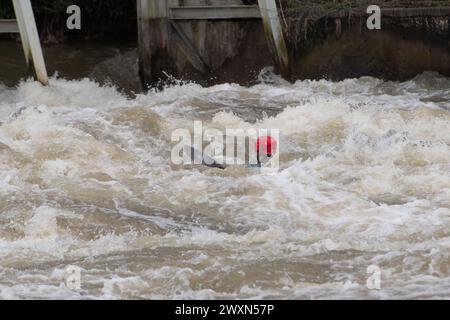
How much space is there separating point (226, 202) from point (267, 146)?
1.44 m

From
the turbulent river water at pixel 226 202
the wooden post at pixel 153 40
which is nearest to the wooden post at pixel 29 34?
the turbulent river water at pixel 226 202

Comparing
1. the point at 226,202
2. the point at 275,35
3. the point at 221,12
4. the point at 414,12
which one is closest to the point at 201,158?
the point at 226,202

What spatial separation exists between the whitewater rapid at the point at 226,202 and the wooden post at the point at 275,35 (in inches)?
49.2

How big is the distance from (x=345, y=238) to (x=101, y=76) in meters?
8.00

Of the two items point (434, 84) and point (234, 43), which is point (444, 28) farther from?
point (234, 43)

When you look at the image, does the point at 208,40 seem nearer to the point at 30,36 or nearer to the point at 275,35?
the point at 275,35

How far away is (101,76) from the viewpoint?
13977 millimetres

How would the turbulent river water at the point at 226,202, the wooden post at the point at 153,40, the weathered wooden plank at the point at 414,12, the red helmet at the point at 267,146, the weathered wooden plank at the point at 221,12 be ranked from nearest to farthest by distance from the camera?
the turbulent river water at the point at 226,202
the red helmet at the point at 267,146
the weathered wooden plank at the point at 414,12
the wooden post at the point at 153,40
the weathered wooden plank at the point at 221,12

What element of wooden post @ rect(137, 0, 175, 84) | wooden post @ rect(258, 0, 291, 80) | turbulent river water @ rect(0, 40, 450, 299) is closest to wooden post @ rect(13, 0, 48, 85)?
turbulent river water @ rect(0, 40, 450, 299)

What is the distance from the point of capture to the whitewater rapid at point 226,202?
19.3ft

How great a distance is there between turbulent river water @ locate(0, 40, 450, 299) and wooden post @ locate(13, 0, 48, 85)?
0.43 m

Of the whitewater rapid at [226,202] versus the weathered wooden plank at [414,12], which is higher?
the weathered wooden plank at [414,12]

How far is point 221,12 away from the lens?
42.4ft

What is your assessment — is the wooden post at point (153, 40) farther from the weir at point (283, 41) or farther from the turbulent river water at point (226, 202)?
the turbulent river water at point (226, 202)
